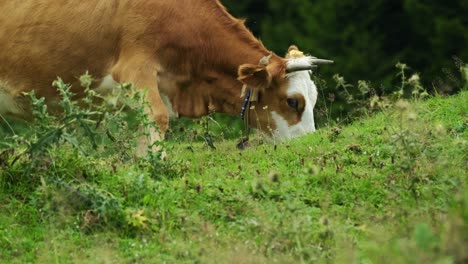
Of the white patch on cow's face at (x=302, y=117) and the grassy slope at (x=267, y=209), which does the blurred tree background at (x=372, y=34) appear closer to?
the white patch on cow's face at (x=302, y=117)

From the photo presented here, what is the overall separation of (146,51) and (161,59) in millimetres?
180

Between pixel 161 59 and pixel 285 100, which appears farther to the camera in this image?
pixel 285 100

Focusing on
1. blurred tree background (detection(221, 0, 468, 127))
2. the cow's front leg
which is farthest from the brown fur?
blurred tree background (detection(221, 0, 468, 127))

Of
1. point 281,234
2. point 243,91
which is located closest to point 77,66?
point 243,91

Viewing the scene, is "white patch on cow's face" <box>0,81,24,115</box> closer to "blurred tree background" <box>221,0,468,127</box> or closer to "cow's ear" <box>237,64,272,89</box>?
"cow's ear" <box>237,64,272,89</box>

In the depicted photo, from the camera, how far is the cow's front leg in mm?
10508

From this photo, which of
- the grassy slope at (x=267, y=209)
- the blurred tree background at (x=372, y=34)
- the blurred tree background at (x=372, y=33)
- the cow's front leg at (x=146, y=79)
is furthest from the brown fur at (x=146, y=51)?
the blurred tree background at (x=372, y=33)

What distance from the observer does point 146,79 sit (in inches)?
419

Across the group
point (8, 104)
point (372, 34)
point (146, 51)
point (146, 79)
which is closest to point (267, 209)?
point (146, 79)

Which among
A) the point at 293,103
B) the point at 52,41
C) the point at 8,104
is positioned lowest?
the point at 8,104

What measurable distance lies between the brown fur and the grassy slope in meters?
1.45

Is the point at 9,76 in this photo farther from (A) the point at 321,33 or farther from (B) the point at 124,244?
(A) the point at 321,33

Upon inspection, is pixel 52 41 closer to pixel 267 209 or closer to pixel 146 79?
pixel 146 79

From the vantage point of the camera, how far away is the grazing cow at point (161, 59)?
10758mm
